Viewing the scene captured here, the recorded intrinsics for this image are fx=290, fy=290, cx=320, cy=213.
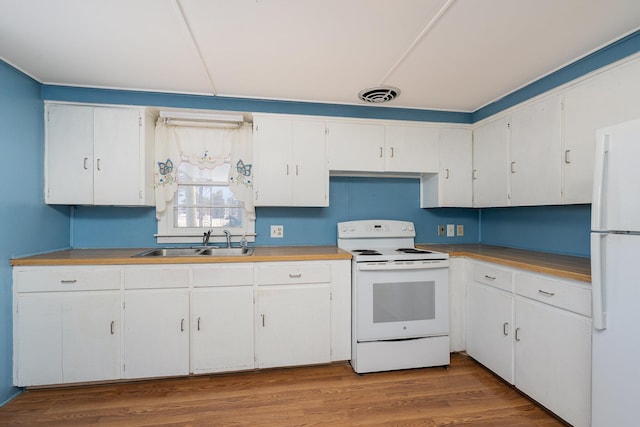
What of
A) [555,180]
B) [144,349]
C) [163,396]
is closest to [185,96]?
[144,349]

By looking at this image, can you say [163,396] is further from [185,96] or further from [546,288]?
[546,288]

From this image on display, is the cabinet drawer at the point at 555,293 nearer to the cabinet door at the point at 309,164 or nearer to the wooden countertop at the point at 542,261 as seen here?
the wooden countertop at the point at 542,261

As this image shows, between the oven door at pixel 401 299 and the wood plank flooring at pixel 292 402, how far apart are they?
345 mm

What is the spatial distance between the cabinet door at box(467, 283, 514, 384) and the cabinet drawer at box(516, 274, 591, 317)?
176mm

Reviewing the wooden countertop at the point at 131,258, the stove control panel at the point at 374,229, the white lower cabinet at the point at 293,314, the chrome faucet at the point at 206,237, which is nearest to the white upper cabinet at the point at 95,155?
the wooden countertop at the point at 131,258

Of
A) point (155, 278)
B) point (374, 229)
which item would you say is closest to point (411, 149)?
point (374, 229)

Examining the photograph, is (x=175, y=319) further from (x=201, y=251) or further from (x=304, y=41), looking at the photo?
(x=304, y=41)

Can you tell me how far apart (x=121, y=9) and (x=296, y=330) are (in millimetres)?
2325

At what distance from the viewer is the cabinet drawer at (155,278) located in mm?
2131

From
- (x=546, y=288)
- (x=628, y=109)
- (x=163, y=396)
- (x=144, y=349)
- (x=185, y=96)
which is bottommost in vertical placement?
(x=163, y=396)

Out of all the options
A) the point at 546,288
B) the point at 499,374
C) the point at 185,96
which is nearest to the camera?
the point at 546,288

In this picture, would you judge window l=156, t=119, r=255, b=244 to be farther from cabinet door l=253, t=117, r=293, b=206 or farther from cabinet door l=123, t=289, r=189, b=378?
cabinet door l=123, t=289, r=189, b=378

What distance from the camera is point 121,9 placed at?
1513 millimetres

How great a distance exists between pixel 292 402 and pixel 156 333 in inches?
43.9
